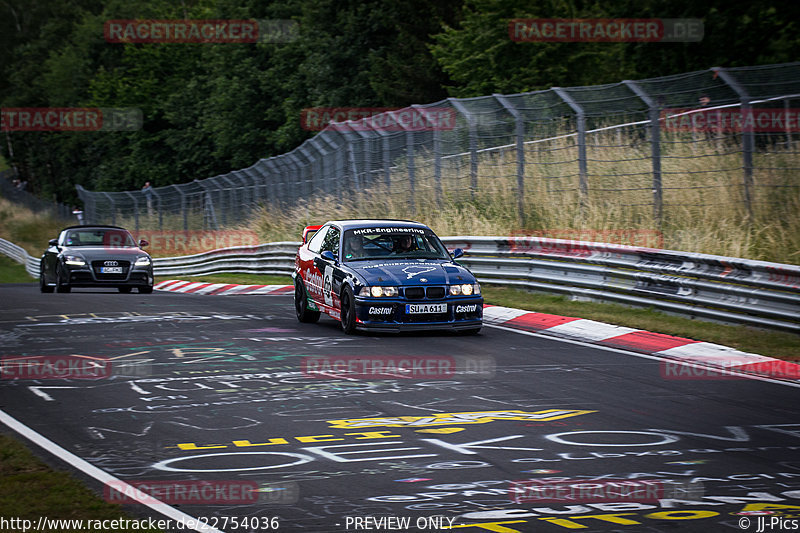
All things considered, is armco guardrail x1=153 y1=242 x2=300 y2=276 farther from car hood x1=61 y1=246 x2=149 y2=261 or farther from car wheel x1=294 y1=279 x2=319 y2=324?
car wheel x1=294 y1=279 x2=319 y2=324

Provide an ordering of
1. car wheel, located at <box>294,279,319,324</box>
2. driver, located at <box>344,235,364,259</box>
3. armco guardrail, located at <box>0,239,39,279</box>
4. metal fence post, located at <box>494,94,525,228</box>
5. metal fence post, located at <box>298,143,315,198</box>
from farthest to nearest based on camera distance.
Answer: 1. armco guardrail, located at <box>0,239,39,279</box>
2. metal fence post, located at <box>298,143,315,198</box>
3. metal fence post, located at <box>494,94,525,228</box>
4. car wheel, located at <box>294,279,319,324</box>
5. driver, located at <box>344,235,364,259</box>

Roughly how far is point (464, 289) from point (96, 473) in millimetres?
7037

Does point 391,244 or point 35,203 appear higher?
point 35,203

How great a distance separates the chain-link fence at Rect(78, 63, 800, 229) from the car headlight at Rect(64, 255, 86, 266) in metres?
6.73

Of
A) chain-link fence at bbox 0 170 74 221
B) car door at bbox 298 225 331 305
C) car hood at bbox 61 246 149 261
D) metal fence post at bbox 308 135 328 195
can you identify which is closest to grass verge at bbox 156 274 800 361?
car door at bbox 298 225 331 305

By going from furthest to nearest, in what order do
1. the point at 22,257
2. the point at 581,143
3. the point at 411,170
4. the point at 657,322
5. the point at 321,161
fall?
the point at 22,257 → the point at 321,161 → the point at 411,170 → the point at 581,143 → the point at 657,322

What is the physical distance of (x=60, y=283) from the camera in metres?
21.8

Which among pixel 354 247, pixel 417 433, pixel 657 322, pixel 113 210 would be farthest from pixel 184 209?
pixel 417 433

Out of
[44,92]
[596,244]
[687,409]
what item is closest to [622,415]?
[687,409]

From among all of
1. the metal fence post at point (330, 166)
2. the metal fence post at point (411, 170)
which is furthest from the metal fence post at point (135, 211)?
the metal fence post at point (411, 170)

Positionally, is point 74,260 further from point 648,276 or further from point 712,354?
point 712,354

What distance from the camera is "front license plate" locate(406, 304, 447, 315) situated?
12.3 m

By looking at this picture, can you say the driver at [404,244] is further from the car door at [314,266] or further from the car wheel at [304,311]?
the car wheel at [304,311]

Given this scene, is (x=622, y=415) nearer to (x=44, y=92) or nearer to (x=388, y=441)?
(x=388, y=441)
